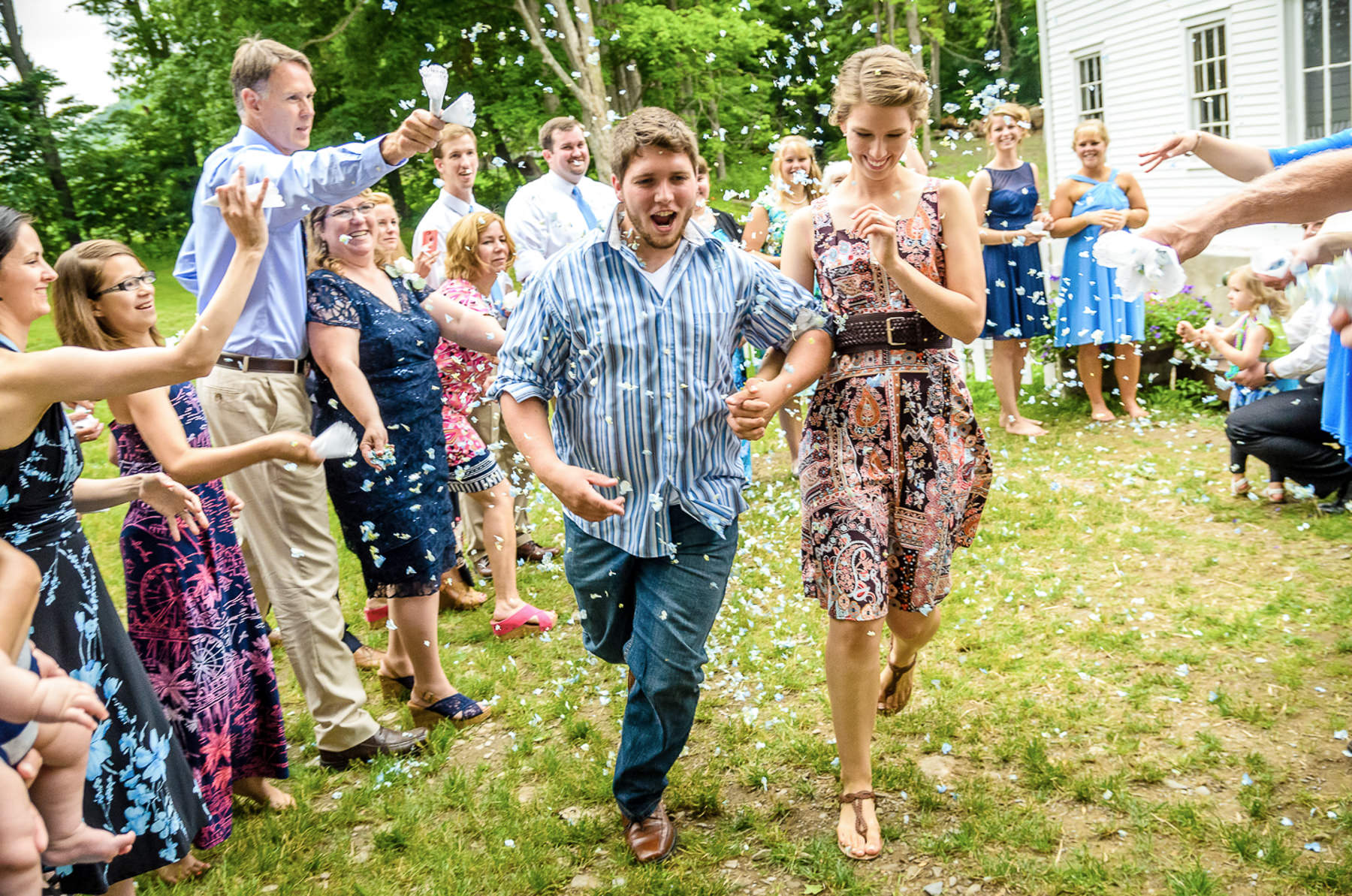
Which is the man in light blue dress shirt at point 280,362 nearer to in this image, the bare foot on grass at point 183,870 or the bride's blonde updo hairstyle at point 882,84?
the bare foot on grass at point 183,870

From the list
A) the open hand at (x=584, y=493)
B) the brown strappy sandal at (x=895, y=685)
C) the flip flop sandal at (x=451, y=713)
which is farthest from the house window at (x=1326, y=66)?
the open hand at (x=584, y=493)

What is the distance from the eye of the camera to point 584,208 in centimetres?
664

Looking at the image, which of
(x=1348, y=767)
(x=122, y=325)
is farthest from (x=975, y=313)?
(x=122, y=325)

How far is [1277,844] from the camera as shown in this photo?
3.01 metres

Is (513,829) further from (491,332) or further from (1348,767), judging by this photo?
(1348,767)

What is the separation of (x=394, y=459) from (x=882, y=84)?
2334 millimetres

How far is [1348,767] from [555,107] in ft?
61.7

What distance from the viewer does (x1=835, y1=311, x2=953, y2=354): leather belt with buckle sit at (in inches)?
130

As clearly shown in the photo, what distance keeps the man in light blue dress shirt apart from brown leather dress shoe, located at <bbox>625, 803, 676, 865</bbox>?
1.41 metres

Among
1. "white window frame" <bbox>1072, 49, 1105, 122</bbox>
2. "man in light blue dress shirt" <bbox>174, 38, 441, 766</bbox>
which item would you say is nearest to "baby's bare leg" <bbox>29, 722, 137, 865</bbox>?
"man in light blue dress shirt" <bbox>174, 38, 441, 766</bbox>

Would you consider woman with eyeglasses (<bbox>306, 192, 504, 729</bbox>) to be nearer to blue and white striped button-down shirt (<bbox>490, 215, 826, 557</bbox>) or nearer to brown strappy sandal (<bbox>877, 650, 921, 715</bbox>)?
blue and white striped button-down shirt (<bbox>490, 215, 826, 557</bbox>)

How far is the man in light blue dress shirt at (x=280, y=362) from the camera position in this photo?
3789mm

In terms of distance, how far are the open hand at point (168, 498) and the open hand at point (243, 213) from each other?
2.76 ft

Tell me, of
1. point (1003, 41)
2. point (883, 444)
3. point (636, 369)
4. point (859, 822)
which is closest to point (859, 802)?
point (859, 822)
